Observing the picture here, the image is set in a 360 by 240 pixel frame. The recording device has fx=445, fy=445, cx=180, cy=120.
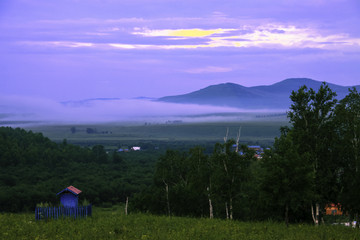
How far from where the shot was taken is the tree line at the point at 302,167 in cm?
2934

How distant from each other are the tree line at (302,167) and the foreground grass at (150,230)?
9.95ft

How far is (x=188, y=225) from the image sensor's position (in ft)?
91.9

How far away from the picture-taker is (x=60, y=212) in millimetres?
28812

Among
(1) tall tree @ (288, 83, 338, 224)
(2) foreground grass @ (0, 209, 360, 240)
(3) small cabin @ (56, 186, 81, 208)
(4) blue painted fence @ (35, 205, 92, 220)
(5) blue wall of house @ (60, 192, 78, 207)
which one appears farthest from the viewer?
(1) tall tree @ (288, 83, 338, 224)

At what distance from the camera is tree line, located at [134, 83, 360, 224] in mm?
29344

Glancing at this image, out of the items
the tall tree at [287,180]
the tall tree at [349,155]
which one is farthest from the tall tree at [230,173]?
the tall tree at [287,180]

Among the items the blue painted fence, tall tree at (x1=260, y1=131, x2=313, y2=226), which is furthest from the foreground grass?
tall tree at (x1=260, y1=131, x2=313, y2=226)

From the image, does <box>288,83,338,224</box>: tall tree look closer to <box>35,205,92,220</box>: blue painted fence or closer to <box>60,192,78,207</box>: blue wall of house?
<box>35,205,92,220</box>: blue painted fence

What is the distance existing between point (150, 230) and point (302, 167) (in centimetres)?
1063

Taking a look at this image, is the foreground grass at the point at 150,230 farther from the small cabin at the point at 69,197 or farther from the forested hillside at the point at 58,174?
the forested hillside at the point at 58,174

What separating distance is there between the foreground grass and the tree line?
3.03 meters

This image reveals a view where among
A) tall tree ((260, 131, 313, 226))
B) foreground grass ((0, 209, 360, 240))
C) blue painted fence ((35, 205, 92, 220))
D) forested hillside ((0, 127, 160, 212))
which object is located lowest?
forested hillside ((0, 127, 160, 212))

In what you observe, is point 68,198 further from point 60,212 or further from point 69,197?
point 60,212

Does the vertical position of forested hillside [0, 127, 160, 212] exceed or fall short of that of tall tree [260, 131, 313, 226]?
it falls short
